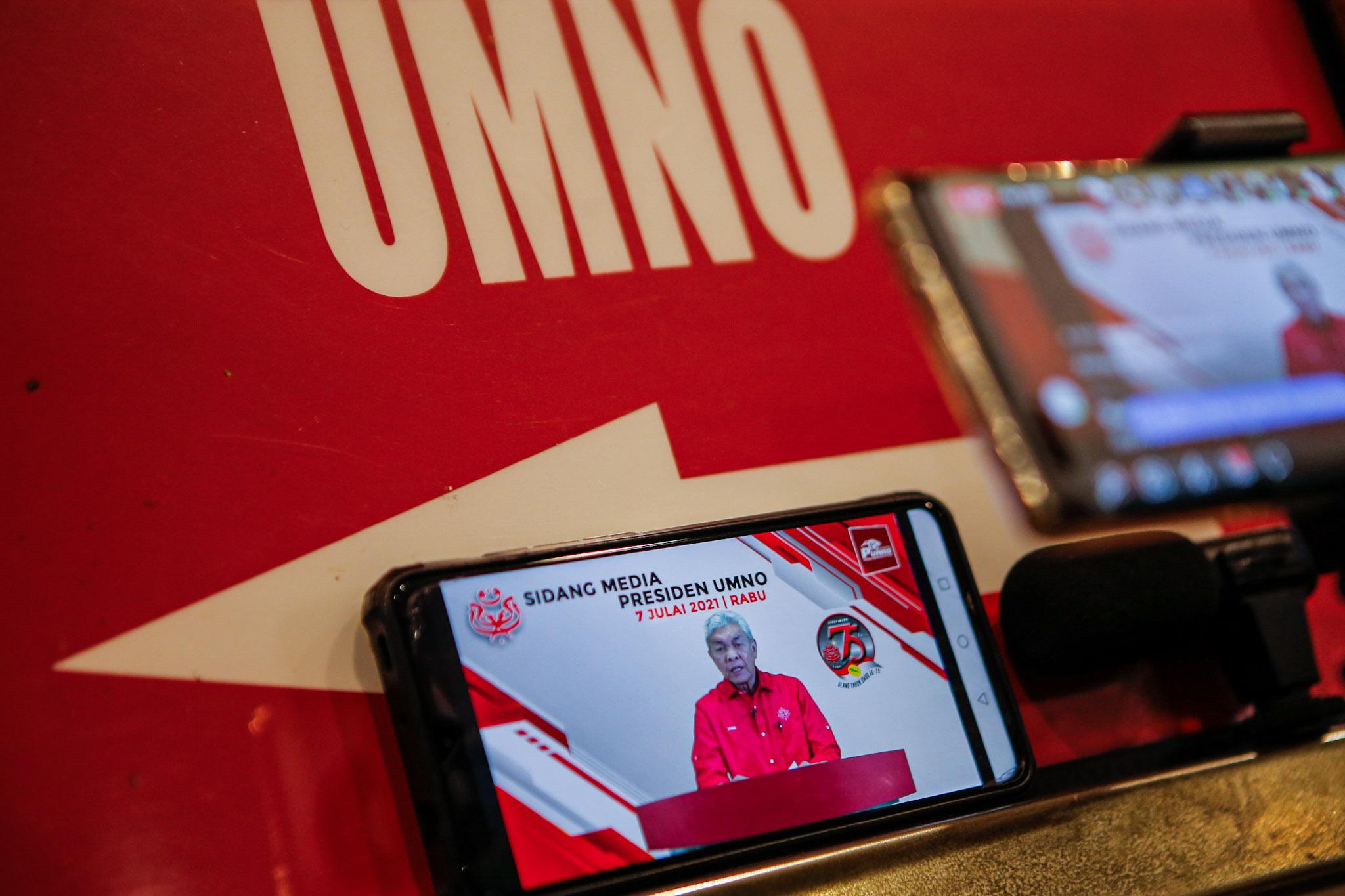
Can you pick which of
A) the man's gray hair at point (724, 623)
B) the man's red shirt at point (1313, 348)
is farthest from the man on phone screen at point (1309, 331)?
the man's gray hair at point (724, 623)

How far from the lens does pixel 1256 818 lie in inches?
32.5

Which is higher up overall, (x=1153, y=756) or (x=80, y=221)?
(x=80, y=221)

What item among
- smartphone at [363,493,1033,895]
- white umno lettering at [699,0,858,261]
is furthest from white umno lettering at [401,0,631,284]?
smartphone at [363,493,1033,895]

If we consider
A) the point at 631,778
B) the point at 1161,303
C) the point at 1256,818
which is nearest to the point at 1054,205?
the point at 1161,303

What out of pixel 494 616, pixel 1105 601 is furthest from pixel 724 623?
pixel 1105 601

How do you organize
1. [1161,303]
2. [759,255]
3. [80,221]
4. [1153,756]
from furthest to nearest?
[759,255] → [1153,756] → [80,221] → [1161,303]

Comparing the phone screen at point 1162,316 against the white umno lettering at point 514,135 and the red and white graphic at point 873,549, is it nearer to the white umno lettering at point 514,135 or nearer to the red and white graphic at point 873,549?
the red and white graphic at point 873,549

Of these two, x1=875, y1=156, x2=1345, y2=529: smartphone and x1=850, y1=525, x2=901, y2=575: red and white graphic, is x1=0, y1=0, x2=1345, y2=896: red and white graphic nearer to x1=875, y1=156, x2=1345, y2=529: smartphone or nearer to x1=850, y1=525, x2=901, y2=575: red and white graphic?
x1=850, y1=525, x2=901, y2=575: red and white graphic

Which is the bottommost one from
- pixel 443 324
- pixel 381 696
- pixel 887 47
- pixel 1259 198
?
pixel 381 696

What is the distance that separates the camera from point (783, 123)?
1120 mm

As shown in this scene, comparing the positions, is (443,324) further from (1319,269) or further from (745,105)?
(1319,269)

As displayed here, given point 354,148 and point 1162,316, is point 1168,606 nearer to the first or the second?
point 1162,316

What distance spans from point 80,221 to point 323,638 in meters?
0.38

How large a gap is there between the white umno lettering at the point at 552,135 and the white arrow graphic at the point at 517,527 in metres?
0.19
